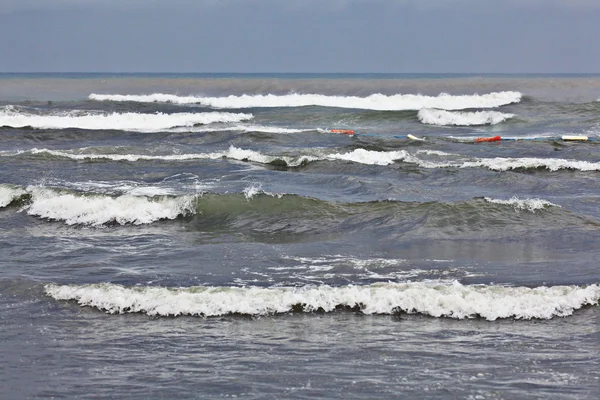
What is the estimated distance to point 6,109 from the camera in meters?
35.7

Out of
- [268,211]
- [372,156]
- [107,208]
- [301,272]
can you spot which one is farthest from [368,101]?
[301,272]

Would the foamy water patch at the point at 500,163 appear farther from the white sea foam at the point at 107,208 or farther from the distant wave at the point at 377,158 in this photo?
the white sea foam at the point at 107,208

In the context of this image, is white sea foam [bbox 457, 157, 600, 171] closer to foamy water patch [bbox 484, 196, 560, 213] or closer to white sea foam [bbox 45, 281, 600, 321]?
foamy water patch [bbox 484, 196, 560, 213]

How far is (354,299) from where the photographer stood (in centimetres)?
884

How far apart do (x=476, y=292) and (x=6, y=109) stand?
31031mm

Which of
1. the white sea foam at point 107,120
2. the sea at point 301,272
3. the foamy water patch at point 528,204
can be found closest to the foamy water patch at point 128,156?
the sea at point 301,272

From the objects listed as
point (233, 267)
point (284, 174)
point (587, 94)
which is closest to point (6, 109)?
point (284, 174)

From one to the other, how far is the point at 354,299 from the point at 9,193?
9.44 meters

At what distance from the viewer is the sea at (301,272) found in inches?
268

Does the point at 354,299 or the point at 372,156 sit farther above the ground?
the point at 372,156

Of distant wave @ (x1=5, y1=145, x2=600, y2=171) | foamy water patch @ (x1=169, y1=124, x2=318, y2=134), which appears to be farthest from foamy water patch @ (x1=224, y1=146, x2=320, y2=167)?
foamy water patch @ (x1=169, y1=124, x2=318, y2=134)

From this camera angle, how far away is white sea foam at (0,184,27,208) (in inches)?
614

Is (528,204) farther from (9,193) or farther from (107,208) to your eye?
(9,193)

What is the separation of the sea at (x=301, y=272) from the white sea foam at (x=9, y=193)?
43 mm
